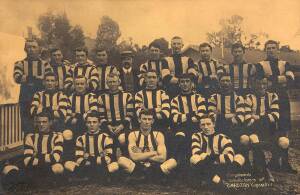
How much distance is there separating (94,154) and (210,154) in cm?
102

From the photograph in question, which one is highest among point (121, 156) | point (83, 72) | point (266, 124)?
point (83, 72)

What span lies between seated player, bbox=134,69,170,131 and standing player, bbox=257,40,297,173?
3.01 ft

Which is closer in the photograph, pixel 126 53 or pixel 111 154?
pixel 111 154

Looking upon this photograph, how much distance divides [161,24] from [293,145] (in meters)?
1.63

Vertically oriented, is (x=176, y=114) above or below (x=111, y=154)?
above

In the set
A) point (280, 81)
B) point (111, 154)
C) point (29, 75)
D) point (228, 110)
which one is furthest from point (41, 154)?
point (280, 81)

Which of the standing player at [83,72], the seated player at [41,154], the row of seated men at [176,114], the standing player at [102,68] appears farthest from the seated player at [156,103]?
the seated player at [41,154]

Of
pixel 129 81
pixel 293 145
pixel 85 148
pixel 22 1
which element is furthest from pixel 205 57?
pixel 22 1

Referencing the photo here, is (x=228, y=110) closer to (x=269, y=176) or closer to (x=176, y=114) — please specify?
(x=176, y=114)

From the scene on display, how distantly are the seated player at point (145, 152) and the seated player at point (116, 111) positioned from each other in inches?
3.3

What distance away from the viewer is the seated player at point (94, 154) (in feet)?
11.5

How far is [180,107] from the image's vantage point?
357 cm

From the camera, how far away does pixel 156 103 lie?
3.57m

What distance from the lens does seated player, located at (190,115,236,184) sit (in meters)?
3.52
